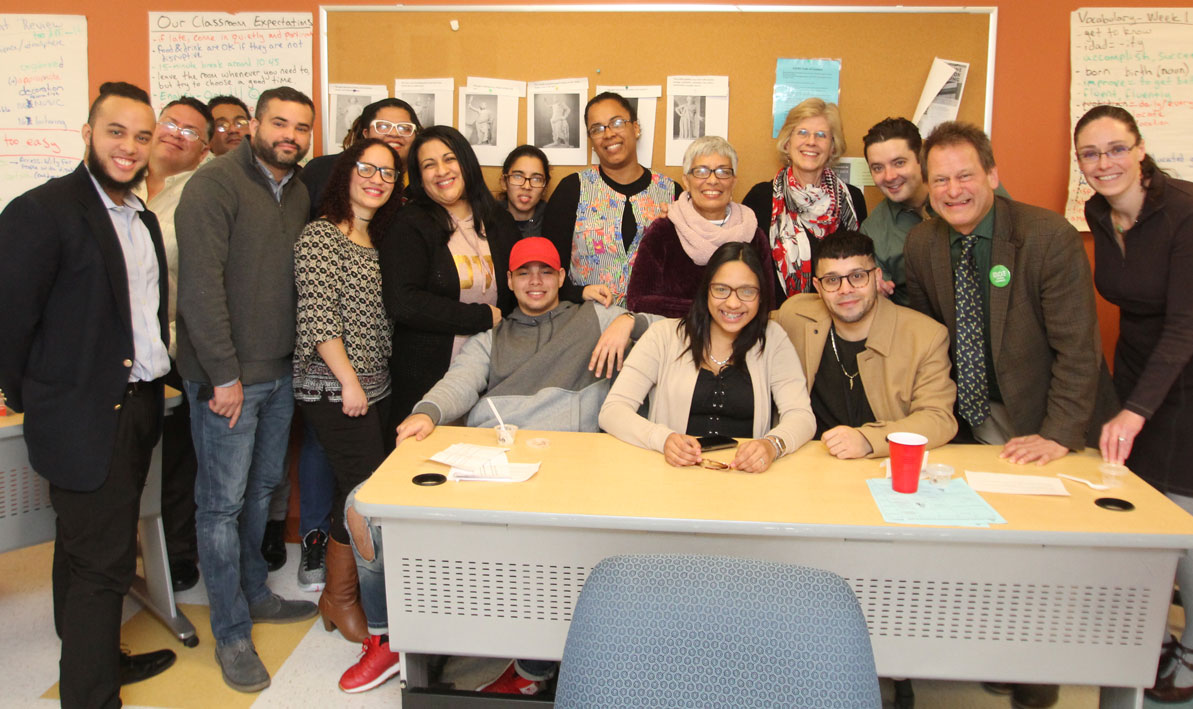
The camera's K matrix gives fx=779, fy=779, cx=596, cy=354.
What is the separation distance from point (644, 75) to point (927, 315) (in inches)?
58.6

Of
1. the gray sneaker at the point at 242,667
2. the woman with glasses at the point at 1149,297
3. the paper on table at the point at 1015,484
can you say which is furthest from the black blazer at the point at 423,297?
the woman with glasses at the point at 1149,297

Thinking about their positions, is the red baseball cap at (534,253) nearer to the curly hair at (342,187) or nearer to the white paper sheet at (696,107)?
the curly hair at (342,187)

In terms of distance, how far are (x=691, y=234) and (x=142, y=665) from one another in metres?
2.16

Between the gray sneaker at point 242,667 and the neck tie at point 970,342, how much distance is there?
2.19 metres

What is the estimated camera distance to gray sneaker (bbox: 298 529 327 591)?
2908 millimetres

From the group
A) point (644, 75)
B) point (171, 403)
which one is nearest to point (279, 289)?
point (171, 403)

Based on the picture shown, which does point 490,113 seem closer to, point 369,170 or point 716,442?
point 369,170

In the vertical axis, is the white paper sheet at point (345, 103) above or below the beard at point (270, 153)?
above

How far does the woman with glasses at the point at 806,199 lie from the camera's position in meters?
2.79

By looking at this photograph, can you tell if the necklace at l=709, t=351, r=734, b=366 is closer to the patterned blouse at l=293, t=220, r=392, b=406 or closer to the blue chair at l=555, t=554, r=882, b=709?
the patterned blouse at l=293, t=220, r=392, b=406

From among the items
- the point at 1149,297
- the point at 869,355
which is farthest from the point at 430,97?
the point at 1149,297

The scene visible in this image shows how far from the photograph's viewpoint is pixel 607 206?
2871mm

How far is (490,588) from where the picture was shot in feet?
5.85

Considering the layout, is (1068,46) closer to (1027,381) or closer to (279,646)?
(1027,381)
